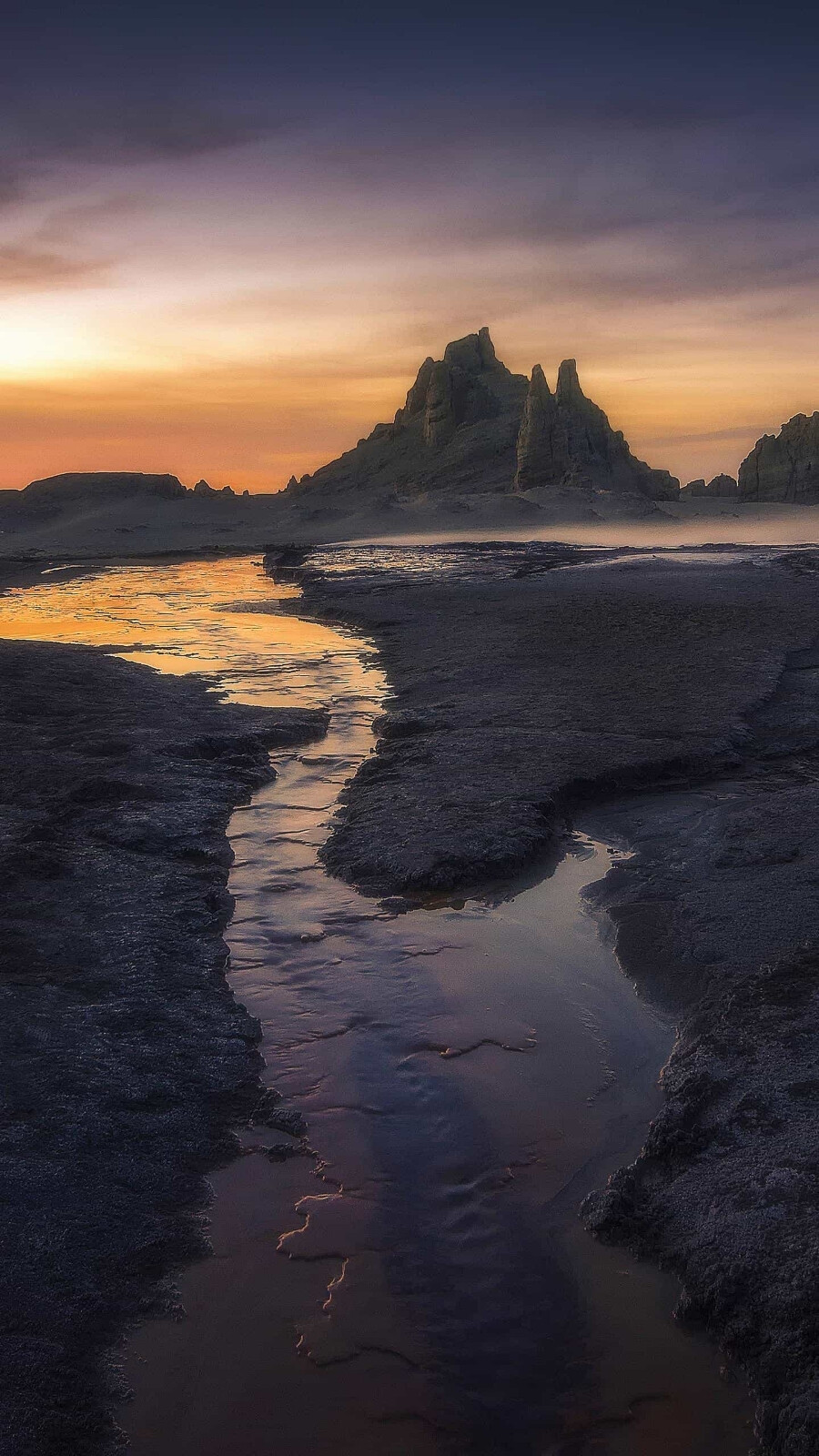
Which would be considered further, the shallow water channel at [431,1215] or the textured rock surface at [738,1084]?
the textured rock surface at [738,1084]

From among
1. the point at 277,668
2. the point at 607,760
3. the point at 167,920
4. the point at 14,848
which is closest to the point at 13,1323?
the point at 167,920

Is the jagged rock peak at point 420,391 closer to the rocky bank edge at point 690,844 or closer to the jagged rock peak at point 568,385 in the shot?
the jagged rock peak at point 568,385

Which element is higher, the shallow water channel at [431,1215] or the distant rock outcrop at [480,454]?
the distant rock outcrop at [480,454]

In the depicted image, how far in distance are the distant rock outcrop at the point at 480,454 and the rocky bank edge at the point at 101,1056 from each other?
148 feet

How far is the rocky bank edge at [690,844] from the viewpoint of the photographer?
265cm

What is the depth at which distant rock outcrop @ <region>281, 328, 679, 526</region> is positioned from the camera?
6059 centimetres

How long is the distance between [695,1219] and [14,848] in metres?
3.50

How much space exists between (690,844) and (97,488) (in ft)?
266

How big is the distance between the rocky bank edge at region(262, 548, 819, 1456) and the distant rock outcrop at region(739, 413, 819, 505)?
58.8m

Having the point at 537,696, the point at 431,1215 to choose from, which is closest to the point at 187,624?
the point at 537,696

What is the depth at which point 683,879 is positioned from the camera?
4.92 metres

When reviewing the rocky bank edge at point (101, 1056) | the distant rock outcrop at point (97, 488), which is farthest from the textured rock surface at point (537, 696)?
the distant rock outcrop at point (97, 488)

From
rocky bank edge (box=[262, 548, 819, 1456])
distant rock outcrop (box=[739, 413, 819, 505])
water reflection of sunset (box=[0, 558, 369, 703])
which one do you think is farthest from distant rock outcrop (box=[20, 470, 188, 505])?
rocky bank edge (box=[262, 548, 819, 1456])

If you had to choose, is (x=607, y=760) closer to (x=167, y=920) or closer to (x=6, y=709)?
(x=167, y=920)
